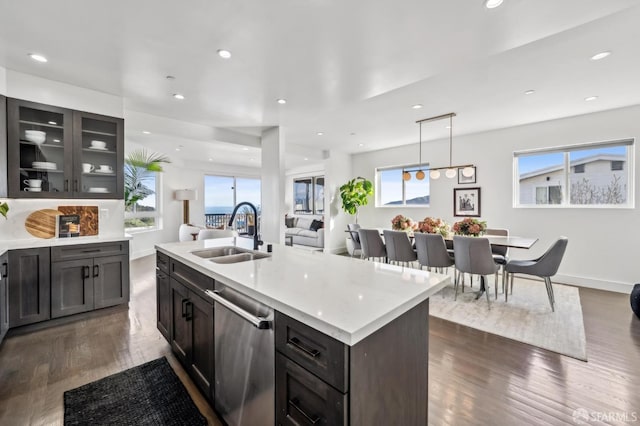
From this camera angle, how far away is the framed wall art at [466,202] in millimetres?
5410

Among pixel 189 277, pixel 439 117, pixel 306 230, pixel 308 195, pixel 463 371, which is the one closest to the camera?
pixel 189 277

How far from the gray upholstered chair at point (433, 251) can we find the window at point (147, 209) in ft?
19.0

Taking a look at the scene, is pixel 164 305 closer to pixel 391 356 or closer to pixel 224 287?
pixel 224 287

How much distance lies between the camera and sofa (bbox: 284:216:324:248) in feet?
24.3

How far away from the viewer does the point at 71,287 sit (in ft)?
9.67

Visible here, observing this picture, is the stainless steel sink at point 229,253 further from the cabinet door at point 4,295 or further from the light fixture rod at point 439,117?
Result: the light fixture rod at point 439,117

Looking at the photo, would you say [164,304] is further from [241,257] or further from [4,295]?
[4,295]

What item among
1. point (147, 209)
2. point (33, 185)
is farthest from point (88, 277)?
point (147, 209)

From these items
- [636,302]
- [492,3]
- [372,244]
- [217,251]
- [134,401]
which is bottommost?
[134,401]

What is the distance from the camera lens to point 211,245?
242 cm

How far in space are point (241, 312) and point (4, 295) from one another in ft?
8.94

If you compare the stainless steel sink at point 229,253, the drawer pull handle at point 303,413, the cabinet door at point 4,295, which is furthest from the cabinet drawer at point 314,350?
the cabinet door at point 4,295

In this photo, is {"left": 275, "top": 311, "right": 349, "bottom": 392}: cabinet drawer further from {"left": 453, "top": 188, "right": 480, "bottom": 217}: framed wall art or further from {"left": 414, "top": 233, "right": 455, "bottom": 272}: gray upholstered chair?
{"left": 453, "top": 188, "right": 480, "bottom": 217}: framed wall art

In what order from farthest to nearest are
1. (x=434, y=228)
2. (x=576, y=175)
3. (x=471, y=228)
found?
(x=576, y=175) < (x=434, y=228) < (x=471, y=228)
